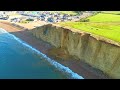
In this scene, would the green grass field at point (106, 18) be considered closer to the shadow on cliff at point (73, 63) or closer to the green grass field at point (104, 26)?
the green grass field at point (104, 26)

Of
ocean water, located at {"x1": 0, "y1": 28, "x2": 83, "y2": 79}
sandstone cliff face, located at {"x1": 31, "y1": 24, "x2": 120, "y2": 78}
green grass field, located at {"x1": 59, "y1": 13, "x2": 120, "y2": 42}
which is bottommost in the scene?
ocean water, located at {"x1": 0, "y1": 28, "x2": 83, "y2": 79}

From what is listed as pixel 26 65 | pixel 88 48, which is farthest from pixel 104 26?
pixel 26 65

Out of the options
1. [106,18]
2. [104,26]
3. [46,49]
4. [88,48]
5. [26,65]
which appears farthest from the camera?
[46,49]

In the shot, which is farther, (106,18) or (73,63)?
(106,18)

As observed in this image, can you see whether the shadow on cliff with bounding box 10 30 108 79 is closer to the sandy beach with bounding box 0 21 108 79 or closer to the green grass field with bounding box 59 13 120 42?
the sandy beach with bounding box 0 21 108 79

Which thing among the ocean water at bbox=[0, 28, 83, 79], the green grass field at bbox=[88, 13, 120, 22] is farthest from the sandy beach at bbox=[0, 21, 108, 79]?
the green grass field at bbox=[88, 13, 120, 22]

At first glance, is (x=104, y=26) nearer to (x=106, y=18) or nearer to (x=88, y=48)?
(x=106, y=18)
